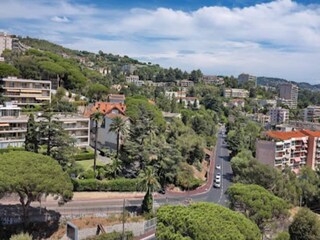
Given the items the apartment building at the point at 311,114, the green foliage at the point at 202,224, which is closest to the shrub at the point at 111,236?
the green foliage at the point at 202,224

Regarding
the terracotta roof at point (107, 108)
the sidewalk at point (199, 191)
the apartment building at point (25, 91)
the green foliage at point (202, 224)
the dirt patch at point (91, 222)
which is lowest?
the sidewalk at point (199, 191)

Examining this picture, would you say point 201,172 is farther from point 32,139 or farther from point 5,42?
point 5,42

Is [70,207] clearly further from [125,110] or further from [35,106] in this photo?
[35,106]

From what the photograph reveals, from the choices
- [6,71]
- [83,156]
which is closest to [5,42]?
[6,71]

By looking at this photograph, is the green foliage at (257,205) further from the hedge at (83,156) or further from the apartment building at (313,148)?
the apartment building at (313,148)

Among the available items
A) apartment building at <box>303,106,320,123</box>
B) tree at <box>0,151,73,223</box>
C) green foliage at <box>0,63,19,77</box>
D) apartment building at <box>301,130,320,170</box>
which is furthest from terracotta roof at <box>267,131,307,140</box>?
apartment building at <box>303,106,320,123</box>
